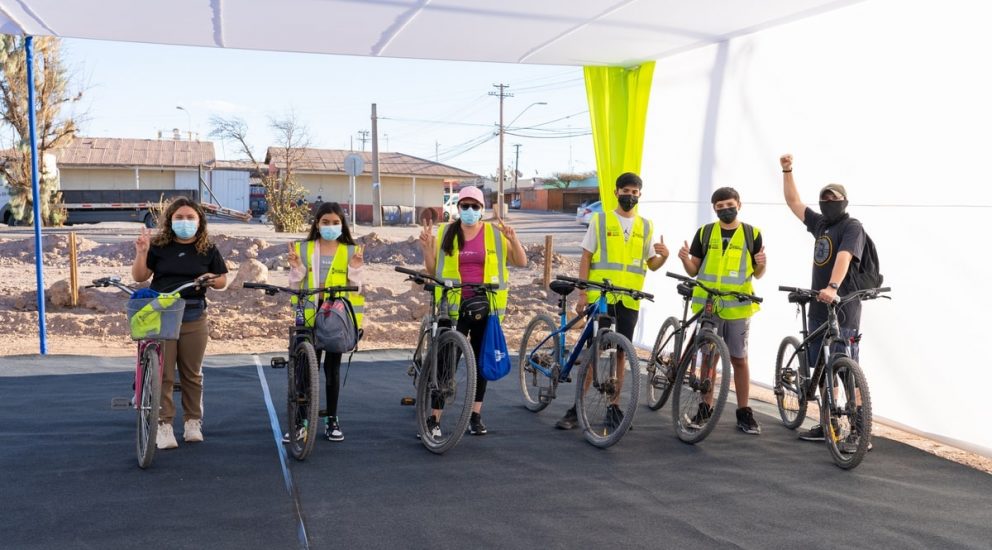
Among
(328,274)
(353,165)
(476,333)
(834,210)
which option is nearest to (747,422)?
(834,210)

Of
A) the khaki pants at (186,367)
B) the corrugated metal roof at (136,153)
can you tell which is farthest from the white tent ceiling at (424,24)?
the corrugated metal roof at (136,153)

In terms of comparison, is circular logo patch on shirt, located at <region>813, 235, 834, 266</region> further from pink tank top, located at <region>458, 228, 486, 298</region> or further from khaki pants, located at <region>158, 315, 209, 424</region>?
khaki pants, located at <region>158, 315, 209, 424</region>

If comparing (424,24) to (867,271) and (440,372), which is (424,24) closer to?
(440,372)

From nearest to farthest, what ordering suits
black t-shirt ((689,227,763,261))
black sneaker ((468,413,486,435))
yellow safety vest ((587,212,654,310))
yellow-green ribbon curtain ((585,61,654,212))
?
black sneaker ((468,413,486,435))
black t-shirt ((689,227,763,261))
yellow safety vest ((587,212,654,310))
yellow-green ribbon curtain ((585,61,654,212))

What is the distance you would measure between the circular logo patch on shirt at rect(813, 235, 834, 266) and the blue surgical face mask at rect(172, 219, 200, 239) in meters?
3.89

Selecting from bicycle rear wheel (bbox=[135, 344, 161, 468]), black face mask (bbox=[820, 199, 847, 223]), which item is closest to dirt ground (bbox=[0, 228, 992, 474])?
black face mask (bbox=[820, 199, 847, 223])

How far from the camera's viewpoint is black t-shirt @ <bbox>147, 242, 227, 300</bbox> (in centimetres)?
514

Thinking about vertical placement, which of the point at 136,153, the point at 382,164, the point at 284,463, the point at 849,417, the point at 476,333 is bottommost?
the point at 284,463

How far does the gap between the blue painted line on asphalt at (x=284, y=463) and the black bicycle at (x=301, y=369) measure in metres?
0.09

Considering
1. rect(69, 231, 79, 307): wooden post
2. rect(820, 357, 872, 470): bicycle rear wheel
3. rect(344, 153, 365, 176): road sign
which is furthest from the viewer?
rect(344, 153, 365, 176): road sign

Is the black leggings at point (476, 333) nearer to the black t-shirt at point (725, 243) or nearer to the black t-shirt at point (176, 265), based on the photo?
the black t-shirt at point (176, 265)

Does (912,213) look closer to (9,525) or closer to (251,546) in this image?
→ (251,546)

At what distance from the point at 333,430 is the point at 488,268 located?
1.40 m

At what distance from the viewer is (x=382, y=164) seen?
144 feet
